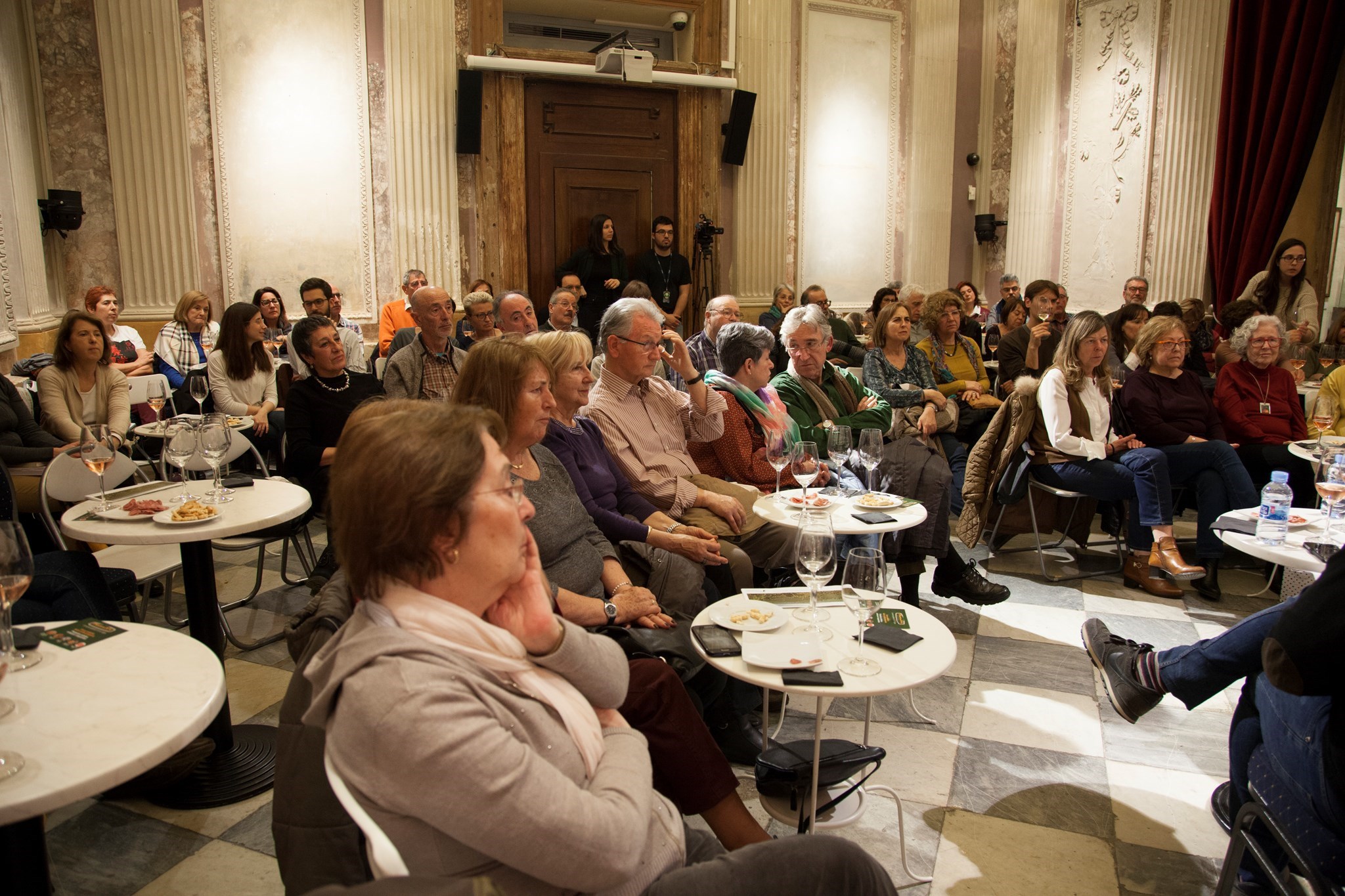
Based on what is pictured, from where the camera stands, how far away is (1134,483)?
4348 mm

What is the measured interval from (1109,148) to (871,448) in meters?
6.81

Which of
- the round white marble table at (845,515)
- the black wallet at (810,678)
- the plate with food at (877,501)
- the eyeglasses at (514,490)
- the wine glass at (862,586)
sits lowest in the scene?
the black wallet at (810,678)

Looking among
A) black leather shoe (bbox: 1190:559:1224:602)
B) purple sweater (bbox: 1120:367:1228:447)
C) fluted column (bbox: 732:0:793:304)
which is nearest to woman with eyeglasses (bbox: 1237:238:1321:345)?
purple sweater (bbox: 1120:367:1228:447)

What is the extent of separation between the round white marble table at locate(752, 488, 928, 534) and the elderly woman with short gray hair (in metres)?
2.66

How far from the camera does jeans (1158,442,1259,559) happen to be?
169 inches

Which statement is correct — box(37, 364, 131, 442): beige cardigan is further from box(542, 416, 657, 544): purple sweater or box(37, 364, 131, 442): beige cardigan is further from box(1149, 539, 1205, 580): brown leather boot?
box(1149, 539, 1205, 580): brown leather boot

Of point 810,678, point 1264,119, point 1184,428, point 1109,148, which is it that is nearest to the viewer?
point 810,678

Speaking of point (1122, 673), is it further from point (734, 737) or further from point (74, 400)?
point (74, 400)

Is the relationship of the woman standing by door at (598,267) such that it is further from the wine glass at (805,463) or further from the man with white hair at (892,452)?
the wine glass at (805,463)

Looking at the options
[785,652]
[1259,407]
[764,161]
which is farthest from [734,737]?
[764,161]

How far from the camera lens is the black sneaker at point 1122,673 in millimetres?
2615

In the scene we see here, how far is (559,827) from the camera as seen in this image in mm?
1146

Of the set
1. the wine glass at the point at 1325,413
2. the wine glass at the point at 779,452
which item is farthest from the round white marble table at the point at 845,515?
the wine glass at the point at 1325,413

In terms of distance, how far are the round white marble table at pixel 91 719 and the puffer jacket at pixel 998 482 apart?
3717mm
